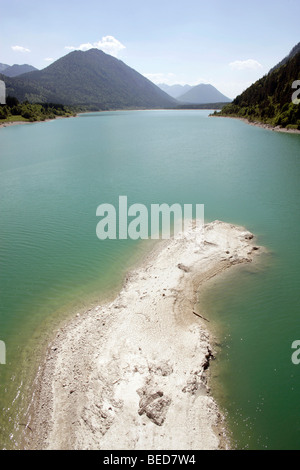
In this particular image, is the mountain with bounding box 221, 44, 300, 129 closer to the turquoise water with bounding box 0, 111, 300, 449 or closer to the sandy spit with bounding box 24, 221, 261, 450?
the turquoise water with bounding box 0, 111, 300, 449

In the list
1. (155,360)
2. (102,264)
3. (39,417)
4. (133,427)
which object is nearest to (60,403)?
(39,417)

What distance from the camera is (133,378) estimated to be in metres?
10.0

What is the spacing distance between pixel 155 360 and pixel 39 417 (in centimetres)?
442

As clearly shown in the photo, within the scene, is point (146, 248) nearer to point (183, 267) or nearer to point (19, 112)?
point (183, 267)

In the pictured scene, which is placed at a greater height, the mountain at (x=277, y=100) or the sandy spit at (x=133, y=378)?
the mountain at (x=277, y=100)

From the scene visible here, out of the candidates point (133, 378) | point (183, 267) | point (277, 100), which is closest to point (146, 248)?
point (183, 267)

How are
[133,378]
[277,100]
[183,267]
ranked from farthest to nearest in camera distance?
[277,100], [183,267], [133,378]

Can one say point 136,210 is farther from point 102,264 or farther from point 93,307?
point 93,307

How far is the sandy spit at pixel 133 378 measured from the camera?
28.1 feet

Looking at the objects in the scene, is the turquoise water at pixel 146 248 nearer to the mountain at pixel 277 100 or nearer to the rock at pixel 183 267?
the rock at pixel 183 267

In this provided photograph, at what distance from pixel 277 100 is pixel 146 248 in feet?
368

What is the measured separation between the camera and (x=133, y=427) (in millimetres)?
8562

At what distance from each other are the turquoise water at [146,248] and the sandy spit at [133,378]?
0.84 meters

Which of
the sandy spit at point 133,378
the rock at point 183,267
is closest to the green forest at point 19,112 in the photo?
the rock at point 183,267
